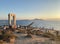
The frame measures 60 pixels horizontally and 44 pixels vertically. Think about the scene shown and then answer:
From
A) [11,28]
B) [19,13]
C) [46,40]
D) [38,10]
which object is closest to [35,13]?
[38,10]

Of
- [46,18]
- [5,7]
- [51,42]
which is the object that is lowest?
[51,42]

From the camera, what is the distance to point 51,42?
392 centimetres

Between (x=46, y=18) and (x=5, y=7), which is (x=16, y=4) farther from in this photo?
(x=46, y=18)

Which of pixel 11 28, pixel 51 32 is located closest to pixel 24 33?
pixel 11 28

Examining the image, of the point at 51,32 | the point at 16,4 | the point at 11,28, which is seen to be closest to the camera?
the point at 16,4

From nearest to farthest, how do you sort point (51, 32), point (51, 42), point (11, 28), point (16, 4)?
point (51, 42) → point (16, 4) → point (51, 32) → point (11, 28)

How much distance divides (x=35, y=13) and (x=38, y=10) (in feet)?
0.38

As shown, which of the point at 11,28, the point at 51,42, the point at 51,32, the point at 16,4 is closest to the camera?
the point at 51,42

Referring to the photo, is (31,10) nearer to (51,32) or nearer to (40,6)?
(40,6)

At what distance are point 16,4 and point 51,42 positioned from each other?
51.9 inches

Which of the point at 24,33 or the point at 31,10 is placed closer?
the point at 31,10

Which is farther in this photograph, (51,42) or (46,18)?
(46,18)

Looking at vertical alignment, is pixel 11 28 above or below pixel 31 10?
below

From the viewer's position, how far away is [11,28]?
16.8 ft
